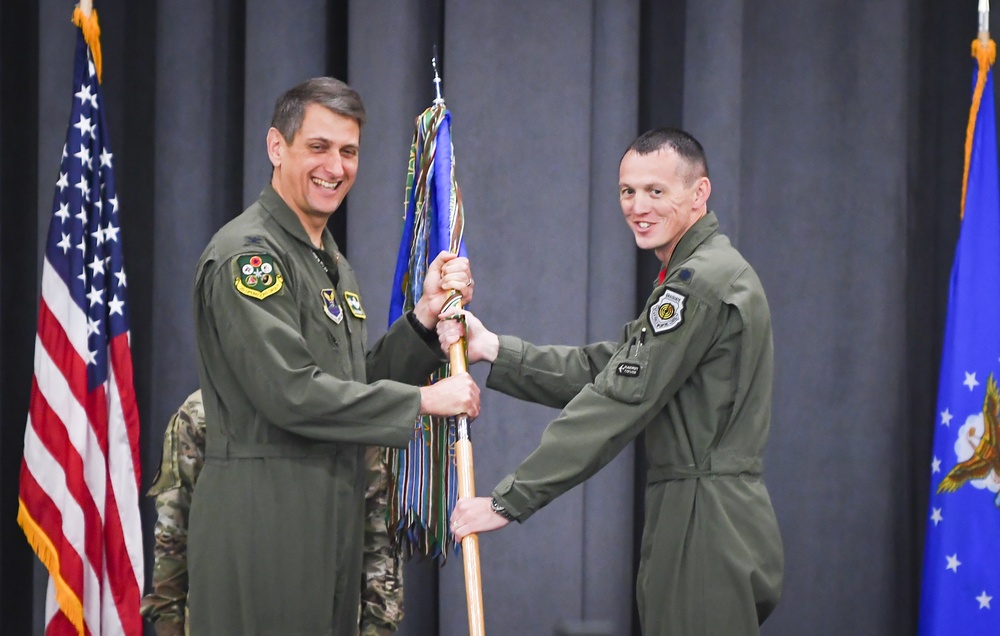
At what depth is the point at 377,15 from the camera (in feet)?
13.1

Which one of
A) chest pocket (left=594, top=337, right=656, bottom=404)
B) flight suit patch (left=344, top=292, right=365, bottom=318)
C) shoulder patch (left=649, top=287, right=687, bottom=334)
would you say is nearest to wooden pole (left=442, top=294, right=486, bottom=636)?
flight suit patch (left=344, top=292, right=365, bottom=318)

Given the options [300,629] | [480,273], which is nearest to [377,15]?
[480,273]

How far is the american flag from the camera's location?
356 cm

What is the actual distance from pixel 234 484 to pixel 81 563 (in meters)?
1.42

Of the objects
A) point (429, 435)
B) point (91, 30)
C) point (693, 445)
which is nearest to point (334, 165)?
point (429, 435)

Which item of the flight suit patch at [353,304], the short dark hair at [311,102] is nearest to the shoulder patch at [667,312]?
the flight suit patch at [353,304]

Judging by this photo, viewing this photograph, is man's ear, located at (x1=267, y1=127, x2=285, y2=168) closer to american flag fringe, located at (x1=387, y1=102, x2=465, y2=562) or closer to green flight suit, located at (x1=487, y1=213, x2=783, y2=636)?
american flag fringe, located at (x1=387, y1=102, x2=465, y2=562)

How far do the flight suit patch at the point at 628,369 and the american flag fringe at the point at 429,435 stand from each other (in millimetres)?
488

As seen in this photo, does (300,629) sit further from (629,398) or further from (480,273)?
(480,273)

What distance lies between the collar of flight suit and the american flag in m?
1.91

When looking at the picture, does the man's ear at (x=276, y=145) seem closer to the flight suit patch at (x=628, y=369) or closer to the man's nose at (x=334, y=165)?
the man's nose at (x=334, y=165)

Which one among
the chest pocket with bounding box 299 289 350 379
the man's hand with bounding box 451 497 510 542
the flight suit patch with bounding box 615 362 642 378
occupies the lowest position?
the man's hand with bounding box 451 497 510 542

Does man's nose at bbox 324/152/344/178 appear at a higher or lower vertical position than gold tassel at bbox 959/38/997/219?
lower

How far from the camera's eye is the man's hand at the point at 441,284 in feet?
9.24
